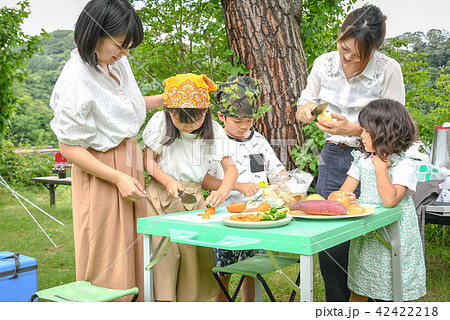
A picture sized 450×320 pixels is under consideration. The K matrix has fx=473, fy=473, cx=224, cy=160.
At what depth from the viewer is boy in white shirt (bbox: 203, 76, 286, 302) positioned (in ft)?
7.10

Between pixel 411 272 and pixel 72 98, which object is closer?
pixel 72 98

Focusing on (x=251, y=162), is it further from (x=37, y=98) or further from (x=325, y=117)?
(x=37, y=98)

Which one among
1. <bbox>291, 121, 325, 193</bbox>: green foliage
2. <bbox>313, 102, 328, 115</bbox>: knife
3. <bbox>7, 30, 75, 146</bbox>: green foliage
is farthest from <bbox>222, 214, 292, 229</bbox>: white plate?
<bbox>291, 121, 325, 193</bbox>: green foliage

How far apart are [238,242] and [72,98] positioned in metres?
0.76

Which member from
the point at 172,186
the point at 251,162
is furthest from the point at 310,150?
the point at 172,186

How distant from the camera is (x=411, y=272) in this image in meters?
1.80

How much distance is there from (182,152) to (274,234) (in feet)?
2.58

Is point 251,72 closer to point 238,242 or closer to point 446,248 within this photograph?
point 446,248

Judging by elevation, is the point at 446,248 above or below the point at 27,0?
below

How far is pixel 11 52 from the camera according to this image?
474 centimetres

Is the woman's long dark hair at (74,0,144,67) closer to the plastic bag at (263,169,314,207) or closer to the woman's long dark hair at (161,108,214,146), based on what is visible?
the woman's long dark hair at (161,108,214,146)

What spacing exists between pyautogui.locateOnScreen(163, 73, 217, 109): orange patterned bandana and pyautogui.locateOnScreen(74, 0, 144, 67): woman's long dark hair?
1.05 feet

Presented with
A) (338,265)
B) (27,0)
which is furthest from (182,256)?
(27,0)

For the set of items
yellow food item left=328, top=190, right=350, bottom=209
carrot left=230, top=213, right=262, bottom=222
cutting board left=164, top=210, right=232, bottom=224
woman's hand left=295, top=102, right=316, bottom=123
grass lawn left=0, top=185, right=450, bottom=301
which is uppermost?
woman's hand left=295, top=102, right=316, bottom=123
